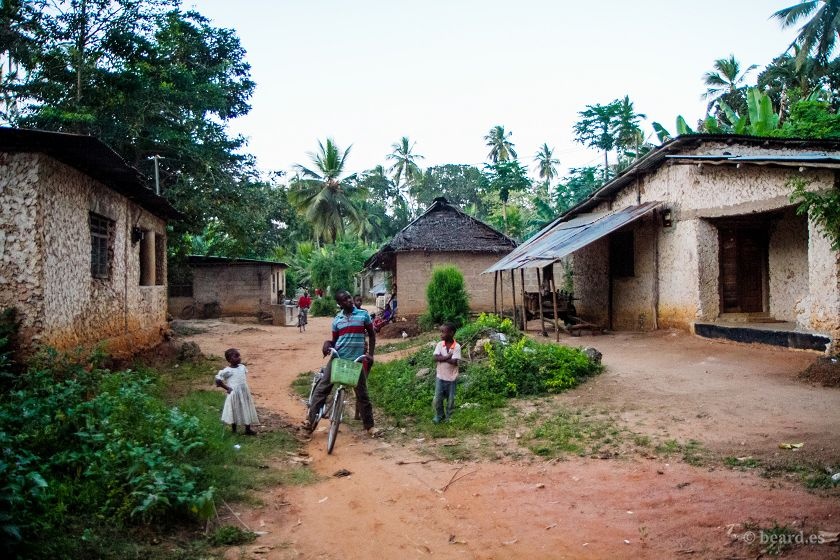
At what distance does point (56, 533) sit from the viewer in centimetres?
343

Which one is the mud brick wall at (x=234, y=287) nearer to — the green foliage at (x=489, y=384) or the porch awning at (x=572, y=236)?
the porch awning at (x=572, y=236)

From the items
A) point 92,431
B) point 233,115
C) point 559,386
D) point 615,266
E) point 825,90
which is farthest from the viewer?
point 825,90

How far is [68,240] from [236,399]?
400cm

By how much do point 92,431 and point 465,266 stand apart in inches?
668

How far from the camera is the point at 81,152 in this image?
782 centimetres

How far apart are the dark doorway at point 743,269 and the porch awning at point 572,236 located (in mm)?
1743

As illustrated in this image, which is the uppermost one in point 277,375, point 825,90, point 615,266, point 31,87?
point 825,90

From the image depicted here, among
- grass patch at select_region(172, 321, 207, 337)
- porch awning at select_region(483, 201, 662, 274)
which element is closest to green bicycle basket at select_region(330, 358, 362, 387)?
porch awning at select_region(483, 201, 662, 274)

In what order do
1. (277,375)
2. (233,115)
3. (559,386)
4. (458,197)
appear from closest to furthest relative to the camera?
1. (559,386)
2. (277,375)
3. (233,115)
4. (458,197)

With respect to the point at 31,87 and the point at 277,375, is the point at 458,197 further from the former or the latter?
the point at 277,375

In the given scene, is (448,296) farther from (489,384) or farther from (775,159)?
(775,159)

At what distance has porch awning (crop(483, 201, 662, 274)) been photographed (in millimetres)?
12555

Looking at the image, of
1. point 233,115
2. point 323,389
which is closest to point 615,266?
point 323,389

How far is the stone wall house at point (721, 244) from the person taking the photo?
31.6 feet
